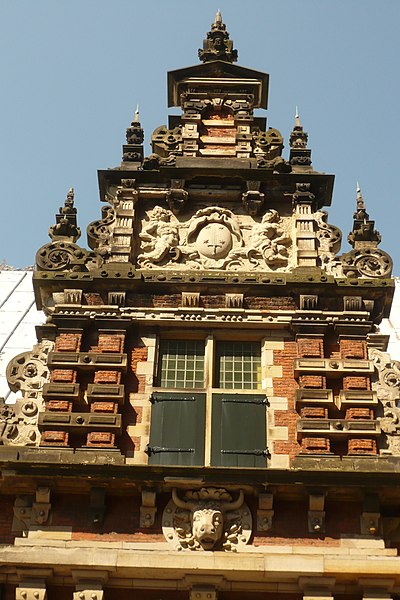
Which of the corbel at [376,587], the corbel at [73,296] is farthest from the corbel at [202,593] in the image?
the corbel at [73,296]

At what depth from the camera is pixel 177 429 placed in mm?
13320

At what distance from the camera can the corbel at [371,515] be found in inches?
480

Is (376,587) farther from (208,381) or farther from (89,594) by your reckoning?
(208,381)

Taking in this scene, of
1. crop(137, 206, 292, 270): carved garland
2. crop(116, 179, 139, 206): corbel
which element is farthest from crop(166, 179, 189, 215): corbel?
crop(116, 179, 139, 206): corbel

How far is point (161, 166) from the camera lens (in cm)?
1642

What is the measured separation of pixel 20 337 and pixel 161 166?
7.09 metres

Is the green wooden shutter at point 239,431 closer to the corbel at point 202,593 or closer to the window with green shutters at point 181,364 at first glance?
the window with green shutters at point 181,364

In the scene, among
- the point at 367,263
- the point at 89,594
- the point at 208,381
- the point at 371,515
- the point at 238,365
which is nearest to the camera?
the point at 89,594

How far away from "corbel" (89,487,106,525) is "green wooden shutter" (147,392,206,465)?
2.97 feet

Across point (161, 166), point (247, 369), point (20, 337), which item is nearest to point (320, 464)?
point (247, 369)

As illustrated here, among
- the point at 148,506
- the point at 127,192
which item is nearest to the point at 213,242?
the point at 127,192

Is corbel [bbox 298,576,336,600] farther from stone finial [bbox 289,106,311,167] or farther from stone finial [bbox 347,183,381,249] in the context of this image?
stone finial [bbox 289,106,311,167]

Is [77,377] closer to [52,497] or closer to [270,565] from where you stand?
[52,497]

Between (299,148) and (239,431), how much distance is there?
236 inches
